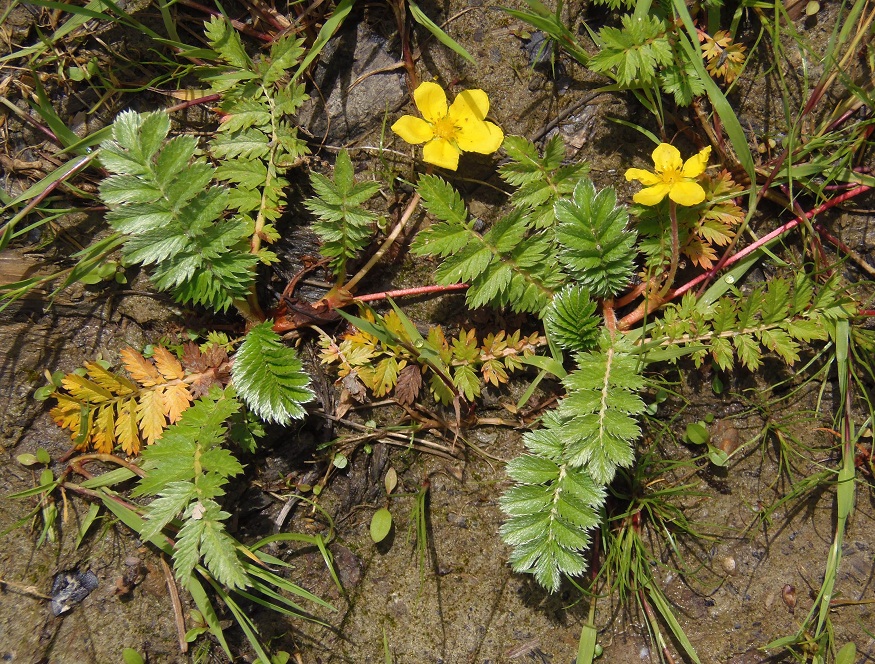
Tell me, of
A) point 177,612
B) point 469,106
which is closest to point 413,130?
point 469,106

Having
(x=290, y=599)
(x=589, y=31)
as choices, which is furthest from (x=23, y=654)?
(x=589, y=31)

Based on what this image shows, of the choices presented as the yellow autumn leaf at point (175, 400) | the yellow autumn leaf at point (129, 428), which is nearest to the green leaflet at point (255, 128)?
the yellow autumn leaf at point (175, 400)

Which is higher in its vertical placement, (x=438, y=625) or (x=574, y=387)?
(x=574, y=387)

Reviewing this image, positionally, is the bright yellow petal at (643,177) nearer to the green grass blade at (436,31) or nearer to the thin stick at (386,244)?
the green grass blade at (436,31)

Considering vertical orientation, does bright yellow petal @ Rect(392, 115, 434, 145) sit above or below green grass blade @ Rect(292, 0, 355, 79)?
below

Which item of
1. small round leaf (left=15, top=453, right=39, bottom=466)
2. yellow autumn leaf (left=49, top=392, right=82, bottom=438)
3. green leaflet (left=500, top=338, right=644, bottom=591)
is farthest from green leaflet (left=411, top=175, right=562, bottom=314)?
small round leaf (left=15, top=453, right=39, bottom=466)

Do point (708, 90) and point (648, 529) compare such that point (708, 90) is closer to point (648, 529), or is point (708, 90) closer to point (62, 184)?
point (648, 529)

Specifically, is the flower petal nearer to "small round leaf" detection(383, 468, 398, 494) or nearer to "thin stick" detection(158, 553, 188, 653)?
"small round leaf" detection(383, 468, 398, 494)
